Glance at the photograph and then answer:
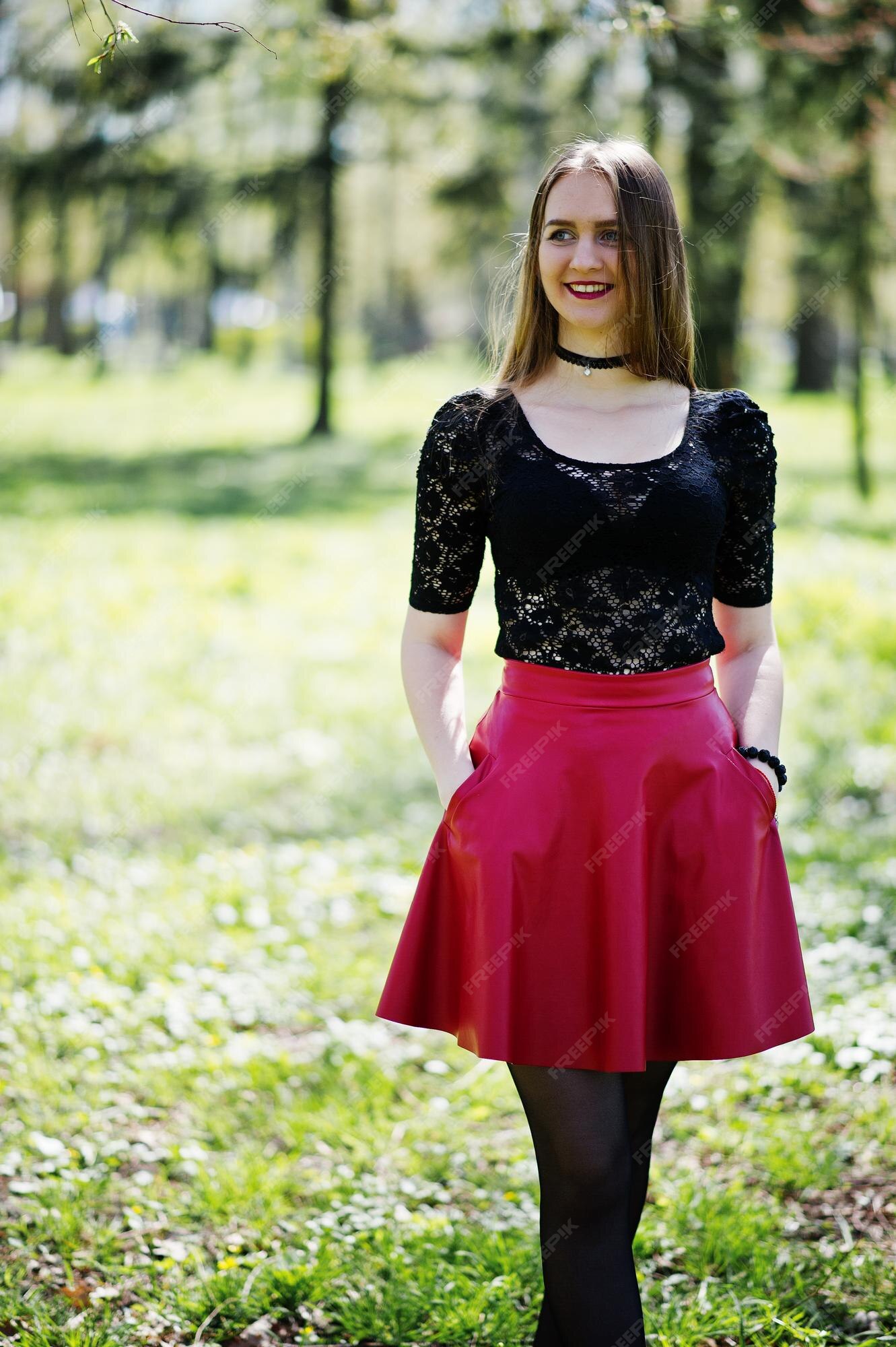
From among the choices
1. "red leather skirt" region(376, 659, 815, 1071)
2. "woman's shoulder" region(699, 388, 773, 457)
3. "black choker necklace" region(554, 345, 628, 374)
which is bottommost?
"red leather skirt" region(376, 659, 815, 1071)

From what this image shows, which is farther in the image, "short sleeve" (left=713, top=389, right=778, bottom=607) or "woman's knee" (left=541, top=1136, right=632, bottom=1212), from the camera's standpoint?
"short sleeve" (left=713, top=389, right=778, bottom=607)

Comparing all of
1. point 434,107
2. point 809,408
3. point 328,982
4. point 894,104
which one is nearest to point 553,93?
point 434,107

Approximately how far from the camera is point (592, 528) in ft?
7.09

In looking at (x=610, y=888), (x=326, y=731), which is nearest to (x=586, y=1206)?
(x=610, y=888)

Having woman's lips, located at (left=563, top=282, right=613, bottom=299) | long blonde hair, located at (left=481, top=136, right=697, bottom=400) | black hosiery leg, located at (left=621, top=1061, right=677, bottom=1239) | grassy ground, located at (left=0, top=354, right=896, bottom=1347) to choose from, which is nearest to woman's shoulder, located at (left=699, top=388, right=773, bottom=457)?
long blonde hair, located at (left=481, top=136, right=697, bottom=400)

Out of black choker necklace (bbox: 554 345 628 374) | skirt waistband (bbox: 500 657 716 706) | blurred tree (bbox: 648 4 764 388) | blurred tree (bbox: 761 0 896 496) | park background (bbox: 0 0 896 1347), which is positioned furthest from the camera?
blurred tree (bbox: 648 4 764 388)

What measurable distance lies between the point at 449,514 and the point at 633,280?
546mm

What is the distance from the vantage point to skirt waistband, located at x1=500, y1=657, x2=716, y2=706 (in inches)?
84.6

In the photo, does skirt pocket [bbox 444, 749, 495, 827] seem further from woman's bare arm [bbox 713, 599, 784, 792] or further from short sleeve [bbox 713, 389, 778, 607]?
short sleeve [bbox 713, 389, 778, 607]

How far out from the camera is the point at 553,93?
13.1m

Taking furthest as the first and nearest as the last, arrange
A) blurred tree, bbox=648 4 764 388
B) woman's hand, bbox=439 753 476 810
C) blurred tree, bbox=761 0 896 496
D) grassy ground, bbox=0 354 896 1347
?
1. blurred tree, bbox=648 4 764 388
2. blurred tree, bbox=761 0 896 496
3. grassy ground, bbox=0 354 896 1347
4. woman's hand, bbox=439 753 476 810

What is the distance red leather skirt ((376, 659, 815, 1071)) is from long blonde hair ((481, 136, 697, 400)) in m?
0.61

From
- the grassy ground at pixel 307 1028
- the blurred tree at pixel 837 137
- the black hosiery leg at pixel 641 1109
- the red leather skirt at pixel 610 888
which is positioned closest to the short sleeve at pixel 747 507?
the red leather skirt at pixel 610 888

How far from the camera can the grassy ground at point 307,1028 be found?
2771mm
